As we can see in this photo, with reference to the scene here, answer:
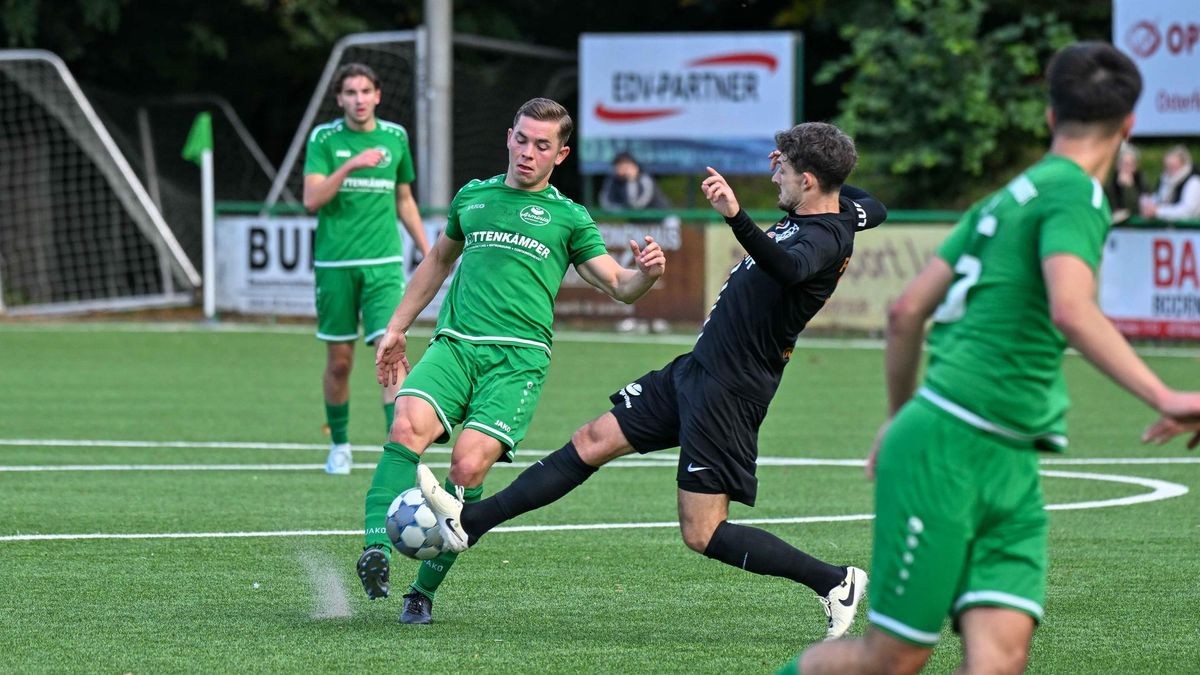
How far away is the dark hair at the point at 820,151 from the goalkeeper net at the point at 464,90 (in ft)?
59.3

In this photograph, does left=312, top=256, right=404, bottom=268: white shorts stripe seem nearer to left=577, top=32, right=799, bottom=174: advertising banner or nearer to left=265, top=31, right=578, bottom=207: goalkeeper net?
left=265, top=31, right=578, bottom=207: goalkeeper net

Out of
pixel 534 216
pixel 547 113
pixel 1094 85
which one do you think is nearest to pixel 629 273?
pixel 534 216

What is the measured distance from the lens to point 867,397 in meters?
15.7

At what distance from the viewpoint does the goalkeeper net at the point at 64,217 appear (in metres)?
24.6

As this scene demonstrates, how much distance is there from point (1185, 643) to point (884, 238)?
584 inches

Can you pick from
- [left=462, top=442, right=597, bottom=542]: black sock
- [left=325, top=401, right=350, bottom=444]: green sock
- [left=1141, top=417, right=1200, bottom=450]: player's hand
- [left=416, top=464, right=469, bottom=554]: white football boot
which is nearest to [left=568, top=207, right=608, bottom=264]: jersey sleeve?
[left=462, top=442, right=597, bottom=542]: black sock

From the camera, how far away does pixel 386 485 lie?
22.1ft

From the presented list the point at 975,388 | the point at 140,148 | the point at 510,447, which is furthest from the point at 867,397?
the point at 140,148

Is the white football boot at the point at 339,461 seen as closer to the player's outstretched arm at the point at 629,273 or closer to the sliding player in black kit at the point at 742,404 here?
the player's outstretched arm at the point at 629,273

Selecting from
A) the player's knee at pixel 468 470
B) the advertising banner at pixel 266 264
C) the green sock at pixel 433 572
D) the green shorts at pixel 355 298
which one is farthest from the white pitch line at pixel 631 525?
the advertising banner at pixel 266 264

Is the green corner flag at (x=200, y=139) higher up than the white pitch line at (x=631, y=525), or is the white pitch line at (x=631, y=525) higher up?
the green corner flag at (x=200, y=139)

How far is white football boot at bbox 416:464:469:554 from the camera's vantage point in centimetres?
635

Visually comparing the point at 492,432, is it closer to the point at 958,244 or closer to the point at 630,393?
the point at 630,393

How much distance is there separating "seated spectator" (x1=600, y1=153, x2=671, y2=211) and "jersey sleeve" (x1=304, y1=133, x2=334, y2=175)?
11.9m
